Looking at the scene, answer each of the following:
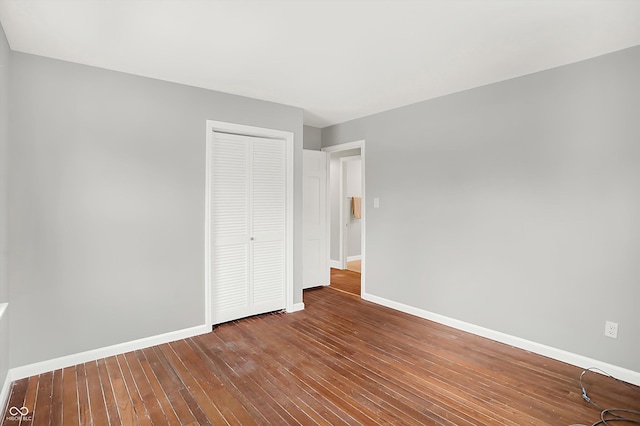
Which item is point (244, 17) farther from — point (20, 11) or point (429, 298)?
point (429, 298)

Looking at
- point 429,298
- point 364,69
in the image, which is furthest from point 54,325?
point 429,298

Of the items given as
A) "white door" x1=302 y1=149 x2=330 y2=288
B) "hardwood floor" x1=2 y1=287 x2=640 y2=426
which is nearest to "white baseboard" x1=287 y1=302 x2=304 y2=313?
"hardwood floor" x1=2 y1=287 x2=640 y2=426

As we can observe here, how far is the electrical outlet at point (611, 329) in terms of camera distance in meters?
2.63

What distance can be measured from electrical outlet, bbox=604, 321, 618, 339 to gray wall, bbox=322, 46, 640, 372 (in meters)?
0.03

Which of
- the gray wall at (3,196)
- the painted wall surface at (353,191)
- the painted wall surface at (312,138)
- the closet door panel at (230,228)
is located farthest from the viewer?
the painted wall surface at (353,191)

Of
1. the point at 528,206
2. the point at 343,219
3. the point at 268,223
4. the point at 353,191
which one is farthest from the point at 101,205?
the point at 353,191

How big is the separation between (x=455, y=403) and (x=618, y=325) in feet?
5.00

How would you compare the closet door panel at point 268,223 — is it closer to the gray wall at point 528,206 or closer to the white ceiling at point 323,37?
the white ceiling at point 323,37

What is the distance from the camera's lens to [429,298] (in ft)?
12.8

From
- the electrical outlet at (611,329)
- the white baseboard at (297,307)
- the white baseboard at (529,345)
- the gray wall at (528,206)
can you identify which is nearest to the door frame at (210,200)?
the white baseboard at (297,307)

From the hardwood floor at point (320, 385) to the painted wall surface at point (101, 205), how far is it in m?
0.36

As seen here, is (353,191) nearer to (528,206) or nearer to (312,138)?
(312,138)

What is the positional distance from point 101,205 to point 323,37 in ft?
7.73

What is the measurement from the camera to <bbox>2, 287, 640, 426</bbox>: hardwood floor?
2162 mm
